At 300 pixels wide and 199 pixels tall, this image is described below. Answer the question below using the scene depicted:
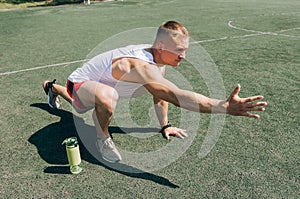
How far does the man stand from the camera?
2.62 meters

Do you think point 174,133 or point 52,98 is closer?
point 174,133

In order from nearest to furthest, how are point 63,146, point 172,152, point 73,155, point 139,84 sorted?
1. point 73,155
2. point 139,84
3. point 172,152
4. point 63,146

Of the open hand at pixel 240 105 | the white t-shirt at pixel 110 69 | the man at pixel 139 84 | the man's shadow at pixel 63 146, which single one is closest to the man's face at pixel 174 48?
the man at pixel 139 84

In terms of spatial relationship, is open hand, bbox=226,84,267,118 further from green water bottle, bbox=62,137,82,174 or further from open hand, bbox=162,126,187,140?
green water bottle, bbox=62,137,82,174

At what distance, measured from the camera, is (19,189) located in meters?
2.81

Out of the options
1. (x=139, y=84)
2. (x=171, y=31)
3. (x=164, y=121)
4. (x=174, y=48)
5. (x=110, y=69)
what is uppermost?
(x=171, y=31)

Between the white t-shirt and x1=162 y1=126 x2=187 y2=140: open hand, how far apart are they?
55cm

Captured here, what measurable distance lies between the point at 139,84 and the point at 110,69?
0.35 m

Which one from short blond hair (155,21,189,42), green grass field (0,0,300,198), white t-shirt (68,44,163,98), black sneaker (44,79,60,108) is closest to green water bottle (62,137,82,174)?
green grass field (0,0,300,198)

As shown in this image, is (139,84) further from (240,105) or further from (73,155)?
(240,105)

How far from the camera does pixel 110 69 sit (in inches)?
126

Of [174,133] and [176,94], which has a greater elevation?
[176,94]

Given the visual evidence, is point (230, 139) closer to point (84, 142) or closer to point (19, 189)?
point (84, 142)

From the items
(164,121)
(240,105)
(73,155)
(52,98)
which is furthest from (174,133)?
(52,98)
